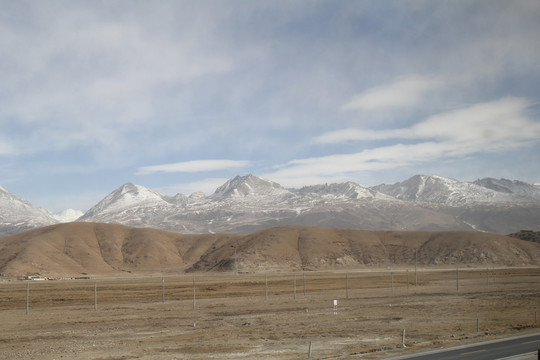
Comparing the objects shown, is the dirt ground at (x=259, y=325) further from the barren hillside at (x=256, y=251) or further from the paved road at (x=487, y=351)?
the barren hillside at (x=256, y=251)

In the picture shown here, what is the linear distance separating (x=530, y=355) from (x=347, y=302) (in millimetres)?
29657

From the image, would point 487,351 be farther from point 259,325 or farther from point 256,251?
point 256,251

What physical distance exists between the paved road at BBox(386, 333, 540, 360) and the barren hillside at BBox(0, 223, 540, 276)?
400 ft

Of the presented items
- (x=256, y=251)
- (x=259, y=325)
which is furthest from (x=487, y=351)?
→ (x=256, y=251)

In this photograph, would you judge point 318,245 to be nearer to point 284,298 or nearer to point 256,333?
point 284,298

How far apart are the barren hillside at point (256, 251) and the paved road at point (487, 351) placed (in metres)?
122

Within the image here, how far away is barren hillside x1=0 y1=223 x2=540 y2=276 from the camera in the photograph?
153 meters

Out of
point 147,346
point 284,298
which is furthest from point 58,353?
point 284,298

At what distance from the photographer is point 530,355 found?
908 inches

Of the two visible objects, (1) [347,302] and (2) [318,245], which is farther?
(2) [318,245]

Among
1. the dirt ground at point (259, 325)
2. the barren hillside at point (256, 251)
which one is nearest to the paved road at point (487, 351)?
the dirt ground at point (259, 325)

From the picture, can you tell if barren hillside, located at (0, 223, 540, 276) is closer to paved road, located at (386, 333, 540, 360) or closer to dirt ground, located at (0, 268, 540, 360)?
dirt ground, located at (0, 268, 540, 360)

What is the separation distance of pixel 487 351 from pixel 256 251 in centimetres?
13872

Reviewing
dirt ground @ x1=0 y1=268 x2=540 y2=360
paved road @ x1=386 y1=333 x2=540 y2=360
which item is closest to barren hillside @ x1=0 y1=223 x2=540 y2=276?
dirt ground @ x1=0 y1=268 x2=540 y2=360
